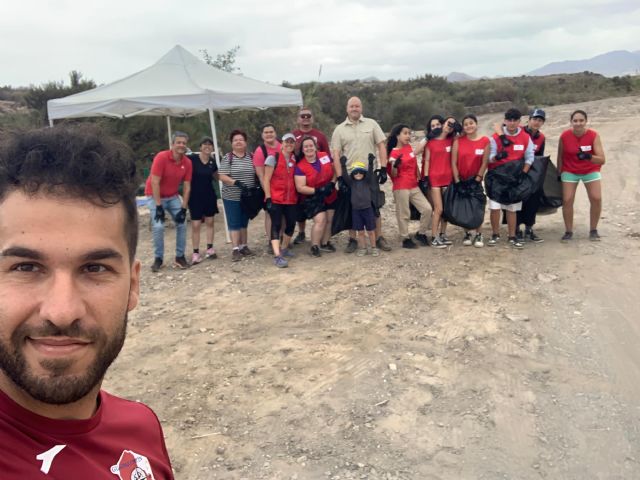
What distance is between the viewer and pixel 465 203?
7.17 m

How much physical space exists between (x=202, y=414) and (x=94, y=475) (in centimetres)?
271

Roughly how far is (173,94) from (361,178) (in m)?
3.12

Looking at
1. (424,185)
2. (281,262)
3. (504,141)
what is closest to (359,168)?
(424,185)

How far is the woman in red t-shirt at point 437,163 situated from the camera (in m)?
7.05

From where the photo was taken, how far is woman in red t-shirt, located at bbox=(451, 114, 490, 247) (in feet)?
22.8

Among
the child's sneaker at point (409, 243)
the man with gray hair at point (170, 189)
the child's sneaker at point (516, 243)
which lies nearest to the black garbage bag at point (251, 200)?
the man with gray hair at point (170, 189)

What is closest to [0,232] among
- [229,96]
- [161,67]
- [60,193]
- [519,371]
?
[60,193]

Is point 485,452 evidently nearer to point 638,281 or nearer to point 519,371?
point 519,371

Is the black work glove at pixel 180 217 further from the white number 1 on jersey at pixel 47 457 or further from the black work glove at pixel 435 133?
the white number 1 on jersey at pixel 47 457

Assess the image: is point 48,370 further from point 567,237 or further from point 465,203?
point 567,237

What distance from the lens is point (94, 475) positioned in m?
1.13

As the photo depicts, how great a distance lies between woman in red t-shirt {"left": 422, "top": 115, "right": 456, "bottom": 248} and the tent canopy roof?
9.04 ft

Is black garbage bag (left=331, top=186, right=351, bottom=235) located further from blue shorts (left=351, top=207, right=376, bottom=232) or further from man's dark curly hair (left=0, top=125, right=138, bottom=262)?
man's dark curly hair (left=0, top=125, right=138, bottom=262)

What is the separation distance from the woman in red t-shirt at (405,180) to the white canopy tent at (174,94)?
2.43 m
